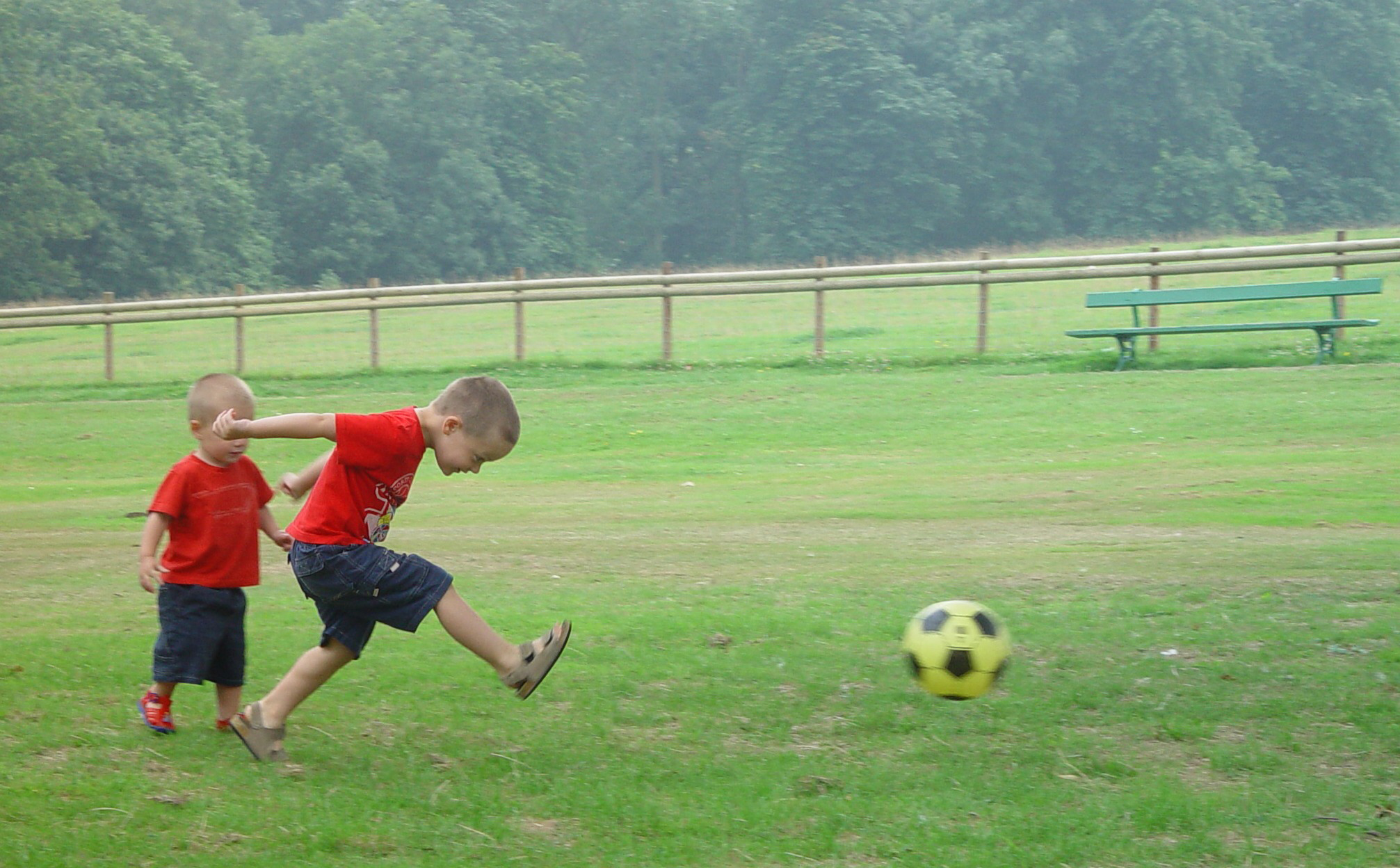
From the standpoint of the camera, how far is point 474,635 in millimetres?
4902

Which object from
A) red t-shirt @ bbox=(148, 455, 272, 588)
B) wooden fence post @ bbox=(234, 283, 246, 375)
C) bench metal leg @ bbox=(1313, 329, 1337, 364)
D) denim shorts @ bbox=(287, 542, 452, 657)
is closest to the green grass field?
denim shorts @ bbox=(287, 542, 452, 657)

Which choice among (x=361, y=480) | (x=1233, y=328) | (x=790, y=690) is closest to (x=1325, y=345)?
(x=1233, y=328)

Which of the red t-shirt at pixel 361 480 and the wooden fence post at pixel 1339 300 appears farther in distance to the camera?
the wooden fence post at pixel 1339 300

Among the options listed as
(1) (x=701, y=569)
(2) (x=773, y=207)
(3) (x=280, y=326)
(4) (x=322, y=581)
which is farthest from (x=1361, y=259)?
(2) (x=773, y=207)

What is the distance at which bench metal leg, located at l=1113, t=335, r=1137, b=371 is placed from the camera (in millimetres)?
18547

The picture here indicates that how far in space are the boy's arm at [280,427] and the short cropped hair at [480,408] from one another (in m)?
0.40

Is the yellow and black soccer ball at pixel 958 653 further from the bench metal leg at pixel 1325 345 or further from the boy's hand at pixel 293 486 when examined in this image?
the bench metal leg at pixel 1325 345

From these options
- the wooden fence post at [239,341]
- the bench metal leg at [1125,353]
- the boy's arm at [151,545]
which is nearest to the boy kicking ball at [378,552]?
the boy's arm at [151,545]

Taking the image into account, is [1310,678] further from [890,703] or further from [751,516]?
Answer: [751,516]

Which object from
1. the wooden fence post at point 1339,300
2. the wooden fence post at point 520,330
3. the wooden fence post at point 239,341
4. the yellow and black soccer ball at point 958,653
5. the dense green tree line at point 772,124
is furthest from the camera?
the dense green tree line at point 772,124

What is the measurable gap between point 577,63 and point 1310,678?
6842 centimetres

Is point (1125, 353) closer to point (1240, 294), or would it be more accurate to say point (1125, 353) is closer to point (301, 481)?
point (1240, 294)

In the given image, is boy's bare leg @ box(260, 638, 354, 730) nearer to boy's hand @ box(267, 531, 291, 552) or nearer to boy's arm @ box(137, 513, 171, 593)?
boy's hand @ box(267, 531, 291, 552)

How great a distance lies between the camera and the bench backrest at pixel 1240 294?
1780cm
